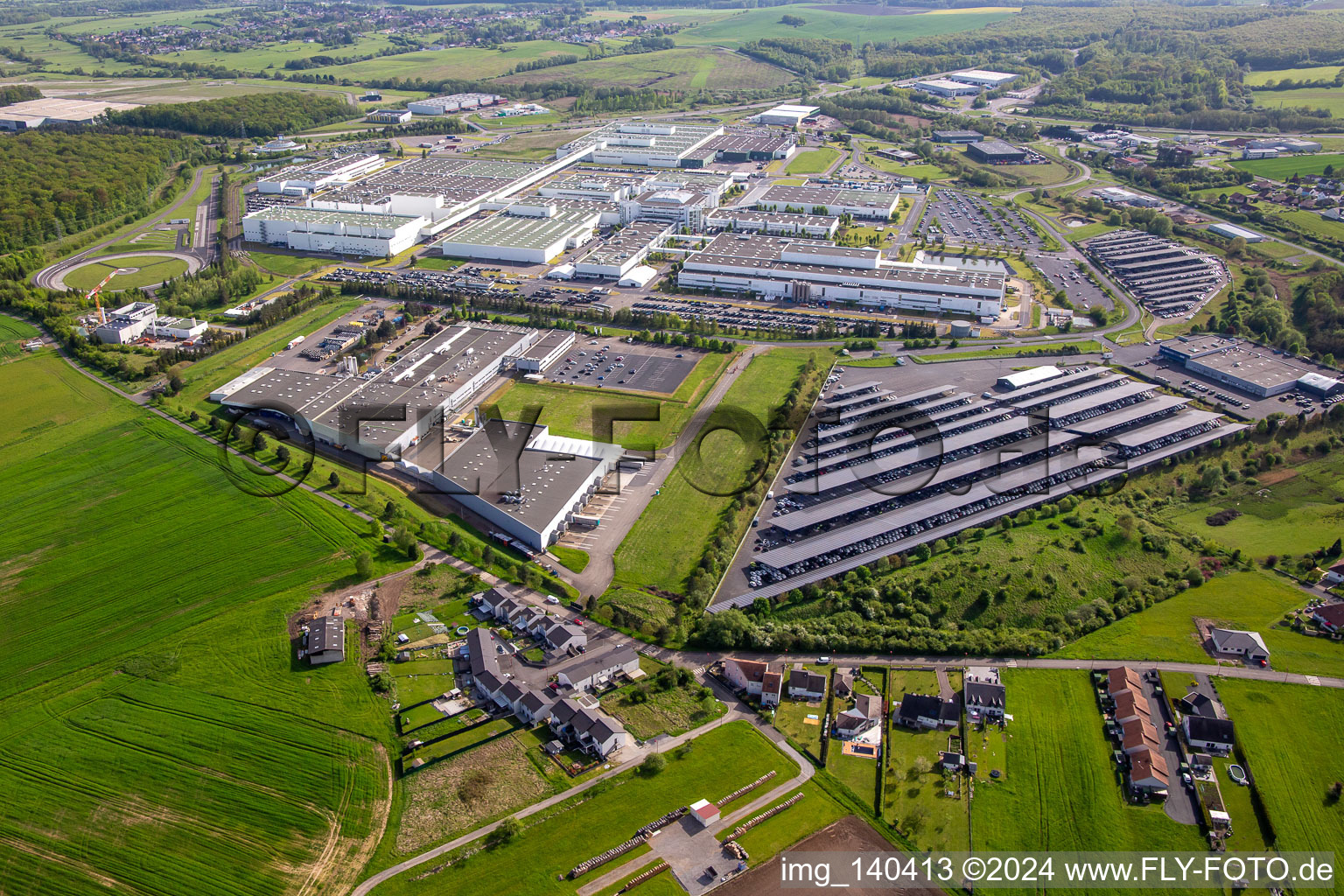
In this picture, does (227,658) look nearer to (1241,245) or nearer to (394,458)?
(394,458)

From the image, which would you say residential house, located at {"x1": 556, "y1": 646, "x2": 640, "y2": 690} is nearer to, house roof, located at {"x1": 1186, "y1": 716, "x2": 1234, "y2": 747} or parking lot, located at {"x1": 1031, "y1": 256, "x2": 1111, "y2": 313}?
house roof, located at {"x1": 1186, "y1": 716, "x2": 1234, "y2": 747}

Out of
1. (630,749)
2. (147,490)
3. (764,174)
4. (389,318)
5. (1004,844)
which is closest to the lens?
(1004,844)

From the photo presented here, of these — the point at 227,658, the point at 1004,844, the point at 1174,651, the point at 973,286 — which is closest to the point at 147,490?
the point at 227,658

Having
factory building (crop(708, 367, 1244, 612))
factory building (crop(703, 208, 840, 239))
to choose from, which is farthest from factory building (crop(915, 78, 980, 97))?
factory building (crop(708, 367, 1244, 612))

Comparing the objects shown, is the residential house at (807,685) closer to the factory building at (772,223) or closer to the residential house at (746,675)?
the residential house at (746,675)

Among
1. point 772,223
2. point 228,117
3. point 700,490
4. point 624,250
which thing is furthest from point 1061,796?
point 228,117

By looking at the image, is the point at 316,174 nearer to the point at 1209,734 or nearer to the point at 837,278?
the point at 837,278
